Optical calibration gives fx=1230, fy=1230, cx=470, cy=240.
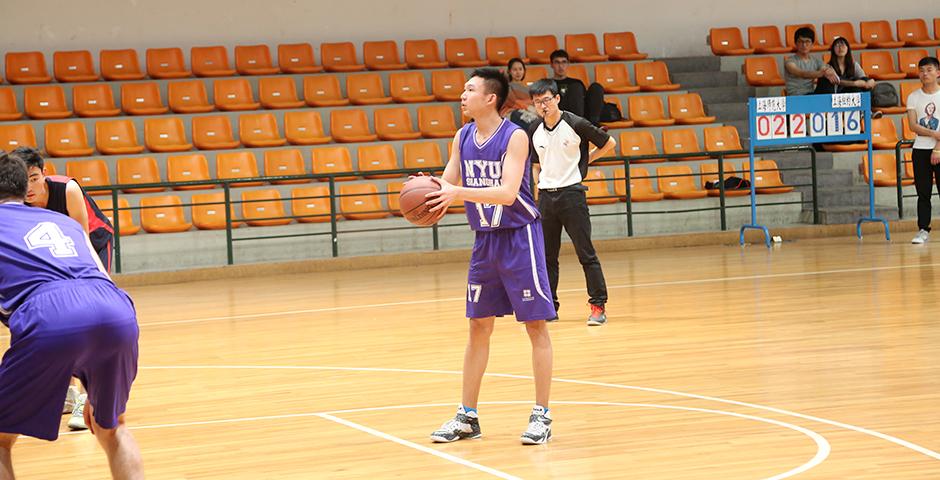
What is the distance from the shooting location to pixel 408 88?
15109 millimetres

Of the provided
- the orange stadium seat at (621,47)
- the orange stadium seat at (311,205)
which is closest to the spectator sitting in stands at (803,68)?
the orange stadium seat at (621,47)

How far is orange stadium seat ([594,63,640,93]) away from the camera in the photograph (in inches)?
616

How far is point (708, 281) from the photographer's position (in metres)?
10.2

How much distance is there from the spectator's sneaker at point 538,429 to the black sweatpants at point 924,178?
8.42m

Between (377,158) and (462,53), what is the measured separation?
2.81 meters

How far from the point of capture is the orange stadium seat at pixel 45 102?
1377cm

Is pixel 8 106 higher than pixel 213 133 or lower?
higher

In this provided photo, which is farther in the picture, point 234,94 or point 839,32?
point 839,32

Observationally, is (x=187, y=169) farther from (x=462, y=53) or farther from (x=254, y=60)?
(x=462, y=53)

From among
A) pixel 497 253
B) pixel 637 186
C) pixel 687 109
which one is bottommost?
pixel 497 253

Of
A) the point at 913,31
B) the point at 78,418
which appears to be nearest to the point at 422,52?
the point at 913,31

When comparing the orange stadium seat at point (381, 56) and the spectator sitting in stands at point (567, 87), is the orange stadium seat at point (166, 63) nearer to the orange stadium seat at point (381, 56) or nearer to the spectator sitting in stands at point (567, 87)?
the orange stadium seat at point (381, 56)

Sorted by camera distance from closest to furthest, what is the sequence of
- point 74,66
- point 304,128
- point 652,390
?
point 652,390 < point 304,128 < point 74,66

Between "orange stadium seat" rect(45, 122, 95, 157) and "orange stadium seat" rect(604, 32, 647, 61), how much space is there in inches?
271
